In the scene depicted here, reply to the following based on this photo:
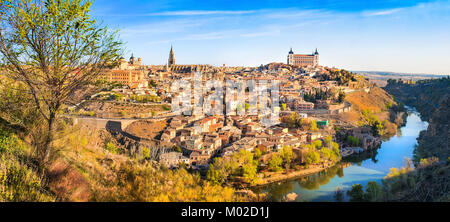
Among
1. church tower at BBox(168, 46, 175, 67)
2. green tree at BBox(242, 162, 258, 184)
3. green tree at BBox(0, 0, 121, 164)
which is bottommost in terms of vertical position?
green tree at BBox(242, 162, 258, 184)

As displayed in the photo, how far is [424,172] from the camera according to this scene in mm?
7340

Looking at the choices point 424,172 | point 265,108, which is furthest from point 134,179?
point 265,108

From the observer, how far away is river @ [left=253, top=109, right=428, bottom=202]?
871cm

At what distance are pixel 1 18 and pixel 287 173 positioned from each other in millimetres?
9144

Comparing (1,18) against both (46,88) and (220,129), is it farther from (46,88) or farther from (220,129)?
(220,129)

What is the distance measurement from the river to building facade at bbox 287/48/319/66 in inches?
1266

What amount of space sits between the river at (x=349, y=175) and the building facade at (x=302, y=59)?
32.2 metres

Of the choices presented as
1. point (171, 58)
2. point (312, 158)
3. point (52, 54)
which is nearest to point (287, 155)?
point (312, 158)

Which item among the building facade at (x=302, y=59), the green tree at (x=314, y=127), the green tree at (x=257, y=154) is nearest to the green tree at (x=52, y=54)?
the green tree at (x=257, y=154)

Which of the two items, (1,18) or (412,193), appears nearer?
(1,18)

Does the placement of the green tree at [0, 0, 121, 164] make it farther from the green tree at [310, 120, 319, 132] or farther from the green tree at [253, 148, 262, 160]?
the green tree at [310, 120, 319, 132]

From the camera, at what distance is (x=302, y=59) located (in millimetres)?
46812

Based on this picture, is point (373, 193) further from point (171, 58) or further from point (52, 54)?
point (171, 58)

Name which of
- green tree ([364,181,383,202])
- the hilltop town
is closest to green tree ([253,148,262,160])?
the hilltop town
